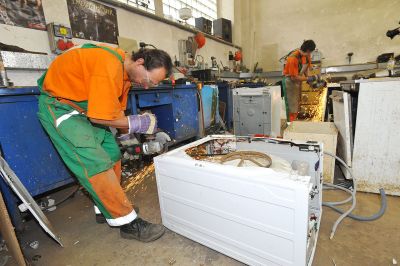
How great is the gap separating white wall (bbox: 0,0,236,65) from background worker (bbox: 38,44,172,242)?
1.08 m

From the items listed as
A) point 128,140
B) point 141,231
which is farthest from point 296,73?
point 141,231

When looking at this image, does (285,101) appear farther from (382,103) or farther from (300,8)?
(300,8)

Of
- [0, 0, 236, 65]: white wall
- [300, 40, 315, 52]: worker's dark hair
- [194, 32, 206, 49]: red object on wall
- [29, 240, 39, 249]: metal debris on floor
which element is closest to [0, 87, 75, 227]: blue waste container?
[29, 240, 39, 249]: metal debris on floor

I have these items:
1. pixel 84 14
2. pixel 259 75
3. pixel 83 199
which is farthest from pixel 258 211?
pixel 259 75

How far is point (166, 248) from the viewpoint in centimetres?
119

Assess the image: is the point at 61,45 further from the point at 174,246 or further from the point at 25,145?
the point at 174,246

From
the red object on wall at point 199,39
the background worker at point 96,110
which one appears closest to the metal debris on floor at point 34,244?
the background worker at point 96,110

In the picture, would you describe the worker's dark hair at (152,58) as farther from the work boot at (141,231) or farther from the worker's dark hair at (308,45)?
the worker's dark hair at (308,45)

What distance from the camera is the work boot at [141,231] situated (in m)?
1.24

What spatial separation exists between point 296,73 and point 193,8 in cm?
266

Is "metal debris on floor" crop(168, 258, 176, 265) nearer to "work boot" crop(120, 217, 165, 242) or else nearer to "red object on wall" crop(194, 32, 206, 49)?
"work boot" crop(120, 217, 165, 242)

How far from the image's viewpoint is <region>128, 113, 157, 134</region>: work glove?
4.02ft

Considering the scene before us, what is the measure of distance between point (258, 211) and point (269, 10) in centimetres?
587

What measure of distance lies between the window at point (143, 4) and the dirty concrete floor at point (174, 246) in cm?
290
